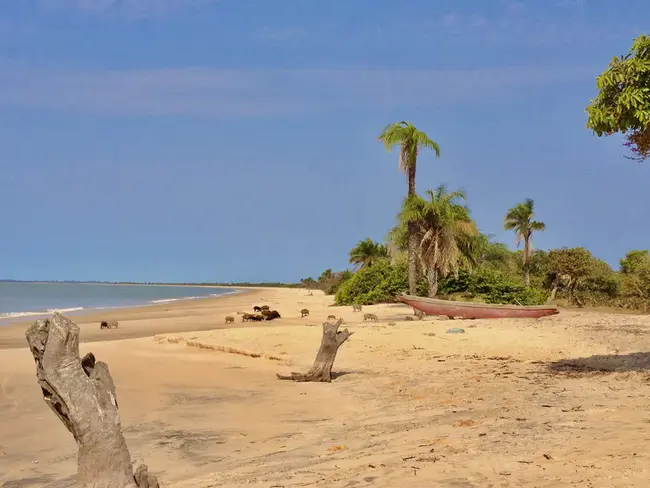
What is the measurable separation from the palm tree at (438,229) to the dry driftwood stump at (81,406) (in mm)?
27169

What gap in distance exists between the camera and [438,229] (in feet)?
109

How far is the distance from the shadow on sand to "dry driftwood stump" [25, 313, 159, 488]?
9.15 metres

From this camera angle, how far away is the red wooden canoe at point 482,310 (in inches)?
1046

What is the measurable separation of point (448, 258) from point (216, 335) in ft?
49.9

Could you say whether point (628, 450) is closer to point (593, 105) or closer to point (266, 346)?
point (593, 105)

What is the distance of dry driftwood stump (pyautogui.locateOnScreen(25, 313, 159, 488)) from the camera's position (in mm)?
5758

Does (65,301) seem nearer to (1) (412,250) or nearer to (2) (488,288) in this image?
(1) (412,250)

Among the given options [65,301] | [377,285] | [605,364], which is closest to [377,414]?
[605,364]

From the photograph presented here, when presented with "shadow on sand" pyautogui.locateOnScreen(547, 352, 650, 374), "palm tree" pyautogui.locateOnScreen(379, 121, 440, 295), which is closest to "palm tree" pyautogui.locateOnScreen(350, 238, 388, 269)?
"palm tree" pyautogui.locateOnScreen(379, 121, 440, 295)

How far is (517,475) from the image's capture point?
17.6ft

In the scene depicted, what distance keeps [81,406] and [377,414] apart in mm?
4899

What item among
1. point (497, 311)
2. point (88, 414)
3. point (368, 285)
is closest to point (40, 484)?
point (88, 414)

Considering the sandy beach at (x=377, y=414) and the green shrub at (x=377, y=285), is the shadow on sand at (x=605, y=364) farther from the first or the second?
the green shrub at (x=377, y=285)

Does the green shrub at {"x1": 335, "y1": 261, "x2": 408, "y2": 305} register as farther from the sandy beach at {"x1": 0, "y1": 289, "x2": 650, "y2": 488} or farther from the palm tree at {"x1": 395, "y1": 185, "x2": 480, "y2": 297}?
the sandy beach at {"x1": 0, "y1": 289, "x2": 650, "y2": 488}
